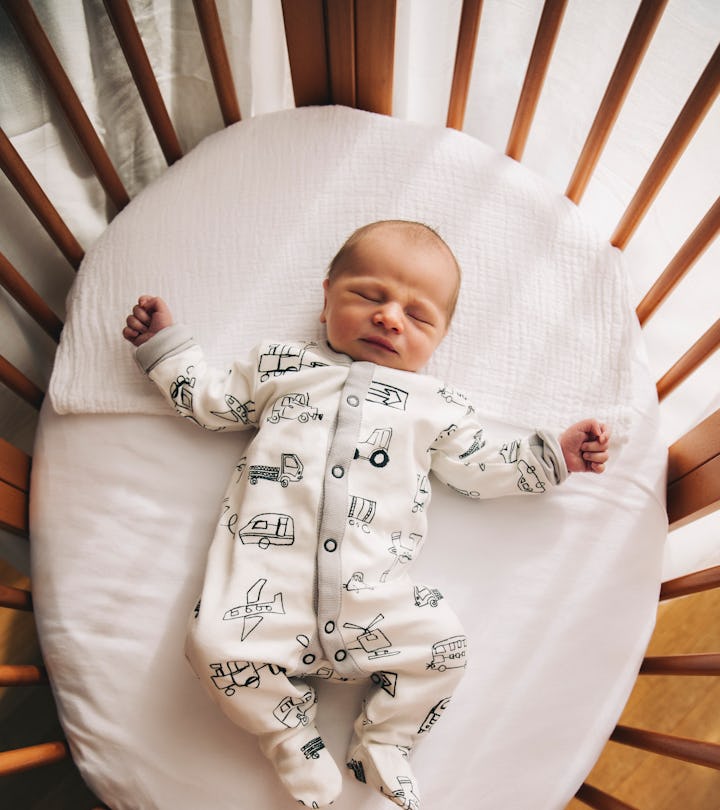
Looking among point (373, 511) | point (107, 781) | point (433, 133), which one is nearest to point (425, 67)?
point (433, 133)

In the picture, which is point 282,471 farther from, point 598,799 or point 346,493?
point 598,799

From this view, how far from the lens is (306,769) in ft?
2.37

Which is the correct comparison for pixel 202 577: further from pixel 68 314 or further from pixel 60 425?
pixel 68 314

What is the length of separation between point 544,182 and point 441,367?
0.34 meters

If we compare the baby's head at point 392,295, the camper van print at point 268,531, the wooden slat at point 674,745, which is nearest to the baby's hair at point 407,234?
the baby's head at point 392,295

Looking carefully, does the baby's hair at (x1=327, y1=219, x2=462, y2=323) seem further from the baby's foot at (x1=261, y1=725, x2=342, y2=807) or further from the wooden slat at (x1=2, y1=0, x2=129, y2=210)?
the baby's foot at (x1=261, y1=725, x2=342, y2=807)

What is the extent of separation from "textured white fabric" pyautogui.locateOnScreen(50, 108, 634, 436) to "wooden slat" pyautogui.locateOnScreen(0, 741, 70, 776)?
393mm

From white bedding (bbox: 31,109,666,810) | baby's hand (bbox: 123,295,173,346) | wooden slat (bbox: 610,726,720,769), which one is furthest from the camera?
baby's hand (bbox: 123,295,173,346)

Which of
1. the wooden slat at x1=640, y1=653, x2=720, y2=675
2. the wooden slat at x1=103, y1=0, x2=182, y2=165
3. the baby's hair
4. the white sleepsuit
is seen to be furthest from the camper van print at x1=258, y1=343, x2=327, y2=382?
the wooden slat at x1=640, y1=653, x2=720, y2=675

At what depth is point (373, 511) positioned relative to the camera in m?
0.79

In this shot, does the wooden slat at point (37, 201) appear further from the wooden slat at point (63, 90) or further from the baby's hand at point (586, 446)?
the baby's hand at point (586, 446)

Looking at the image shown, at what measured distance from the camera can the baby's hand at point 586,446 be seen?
0.83 m

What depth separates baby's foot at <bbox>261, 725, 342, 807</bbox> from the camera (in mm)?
716

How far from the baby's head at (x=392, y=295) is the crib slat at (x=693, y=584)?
1.35ft
